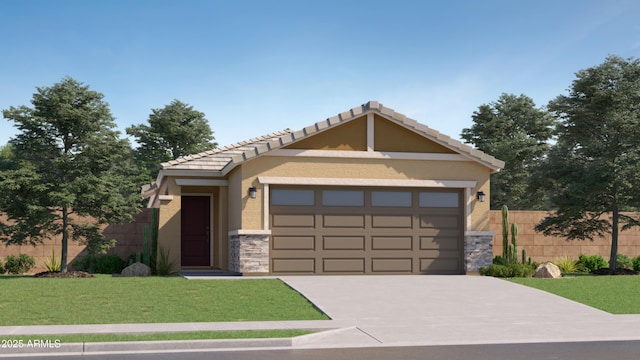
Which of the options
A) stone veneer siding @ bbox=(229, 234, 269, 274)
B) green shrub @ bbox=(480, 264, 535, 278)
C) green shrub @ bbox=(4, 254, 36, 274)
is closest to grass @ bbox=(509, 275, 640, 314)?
green shrub @ bbox=(480, 264, 535, 278)

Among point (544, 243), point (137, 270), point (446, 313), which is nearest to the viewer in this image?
point (446, 313)

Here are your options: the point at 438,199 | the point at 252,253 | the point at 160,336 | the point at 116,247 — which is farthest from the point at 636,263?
the point at 160,336

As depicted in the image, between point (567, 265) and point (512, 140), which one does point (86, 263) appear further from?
point (512, 140)

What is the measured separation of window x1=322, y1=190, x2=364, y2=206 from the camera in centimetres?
2334

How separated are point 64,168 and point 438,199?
11.6 metres

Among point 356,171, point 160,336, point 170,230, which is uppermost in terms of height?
point 356,171

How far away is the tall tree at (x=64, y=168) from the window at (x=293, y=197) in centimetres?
492

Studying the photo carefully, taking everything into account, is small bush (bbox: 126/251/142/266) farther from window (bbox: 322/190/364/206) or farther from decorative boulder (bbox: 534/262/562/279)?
decorative boulder (bbox: 534/262/562/279)

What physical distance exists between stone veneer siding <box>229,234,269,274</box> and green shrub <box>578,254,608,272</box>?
A: 13.3 m

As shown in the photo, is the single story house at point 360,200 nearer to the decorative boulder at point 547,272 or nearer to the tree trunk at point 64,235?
the decorative boulder at point 547,272

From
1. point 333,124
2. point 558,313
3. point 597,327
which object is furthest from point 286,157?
point 597,327

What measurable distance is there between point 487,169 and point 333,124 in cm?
530

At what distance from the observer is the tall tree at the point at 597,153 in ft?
85.9

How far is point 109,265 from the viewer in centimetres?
2569
